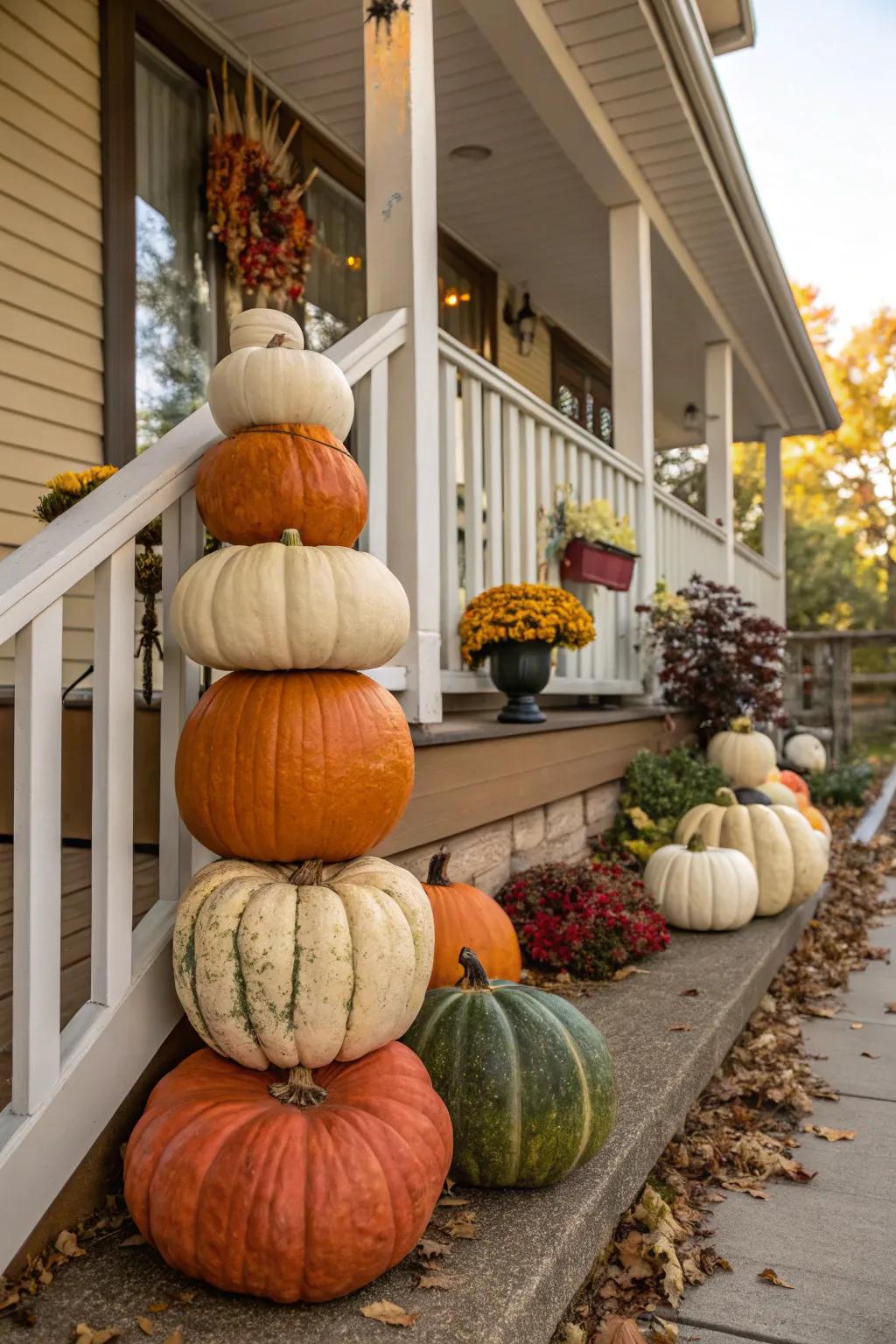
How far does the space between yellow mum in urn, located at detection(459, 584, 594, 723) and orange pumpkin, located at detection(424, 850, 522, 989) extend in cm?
113

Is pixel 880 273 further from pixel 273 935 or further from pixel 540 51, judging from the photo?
pixel 273 935

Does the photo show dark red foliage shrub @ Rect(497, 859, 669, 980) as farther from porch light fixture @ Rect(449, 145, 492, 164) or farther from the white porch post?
the white porch post

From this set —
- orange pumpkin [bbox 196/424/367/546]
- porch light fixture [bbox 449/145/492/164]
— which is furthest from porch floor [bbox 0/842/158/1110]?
porch light fixture [bbox 449/145/492/164]

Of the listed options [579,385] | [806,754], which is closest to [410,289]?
[579,385]

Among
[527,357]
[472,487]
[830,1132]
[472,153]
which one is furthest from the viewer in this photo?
[527,357]

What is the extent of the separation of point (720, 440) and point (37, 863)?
6730 mm

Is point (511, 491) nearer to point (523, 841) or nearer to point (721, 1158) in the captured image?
point (523, 841)

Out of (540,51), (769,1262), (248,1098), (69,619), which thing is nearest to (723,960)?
(769,1262)

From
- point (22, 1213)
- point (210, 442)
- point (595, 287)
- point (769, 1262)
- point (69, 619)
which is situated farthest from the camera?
point (595, 287)

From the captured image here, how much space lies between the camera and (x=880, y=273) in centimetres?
2244

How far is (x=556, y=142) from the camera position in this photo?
5.38m

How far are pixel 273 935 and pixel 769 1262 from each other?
117 centimetres

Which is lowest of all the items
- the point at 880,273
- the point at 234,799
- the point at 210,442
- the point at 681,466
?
the point at 234,799

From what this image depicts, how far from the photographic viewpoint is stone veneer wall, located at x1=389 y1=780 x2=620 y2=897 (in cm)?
316
